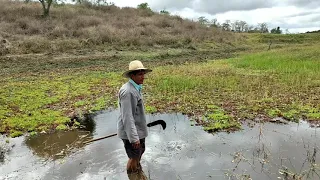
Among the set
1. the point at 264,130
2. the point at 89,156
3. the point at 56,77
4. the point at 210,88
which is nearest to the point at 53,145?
the point at 89,156

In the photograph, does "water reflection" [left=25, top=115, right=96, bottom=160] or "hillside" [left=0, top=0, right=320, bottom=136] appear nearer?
"water reflection" [left=25, top=115, right=96, bottom=160]

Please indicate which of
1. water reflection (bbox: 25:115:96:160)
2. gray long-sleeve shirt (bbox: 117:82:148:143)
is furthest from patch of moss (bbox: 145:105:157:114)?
gray long-sleeve shirt (bbox: 117:82:148:143)

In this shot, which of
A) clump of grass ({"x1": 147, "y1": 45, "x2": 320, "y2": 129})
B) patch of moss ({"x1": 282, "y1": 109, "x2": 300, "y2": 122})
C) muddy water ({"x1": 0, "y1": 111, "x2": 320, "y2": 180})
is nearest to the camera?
muddy water ({"x1": 0, "y1": 111, "x2": 320, "y2": 180})

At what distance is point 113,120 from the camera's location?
32.2 feet

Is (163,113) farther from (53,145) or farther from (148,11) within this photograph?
(148,11)

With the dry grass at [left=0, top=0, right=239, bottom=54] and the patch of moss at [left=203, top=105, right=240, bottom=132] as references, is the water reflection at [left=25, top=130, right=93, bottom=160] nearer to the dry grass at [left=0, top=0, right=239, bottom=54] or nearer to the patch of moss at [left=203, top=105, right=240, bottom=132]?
the patch of moss at [left=203, top=105, right=240, bottom=132]

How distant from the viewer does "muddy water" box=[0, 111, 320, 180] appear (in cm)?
609

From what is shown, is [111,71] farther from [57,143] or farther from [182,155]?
[182,155]

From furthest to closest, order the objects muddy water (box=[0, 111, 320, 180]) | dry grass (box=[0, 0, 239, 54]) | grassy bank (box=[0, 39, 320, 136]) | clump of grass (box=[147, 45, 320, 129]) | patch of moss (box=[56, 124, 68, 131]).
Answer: dry grass (box=[0, 0, 239, 54]) → clump of grass (box=[147, 45, 320, 129]) → grassy bank (box=[0, 39, 320, 136]) → patch of moss (box=[56, 124, 68, 131]) → muddy water (box=[0, 111, 320, 180])

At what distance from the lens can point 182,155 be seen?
22.7 feet

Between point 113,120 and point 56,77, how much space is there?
28.6 feet

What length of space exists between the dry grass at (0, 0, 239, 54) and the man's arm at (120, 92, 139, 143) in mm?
21367

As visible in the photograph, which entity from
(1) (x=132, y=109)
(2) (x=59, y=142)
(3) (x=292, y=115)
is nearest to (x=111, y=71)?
(2) (x=59, y=142)

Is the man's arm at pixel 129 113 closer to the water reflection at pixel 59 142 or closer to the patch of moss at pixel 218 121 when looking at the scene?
the water reflection at pixel 59 142
